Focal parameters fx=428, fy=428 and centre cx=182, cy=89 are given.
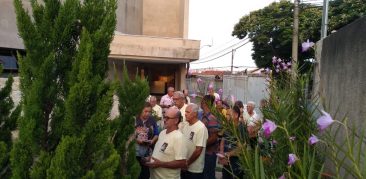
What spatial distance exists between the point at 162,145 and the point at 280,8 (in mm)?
27630

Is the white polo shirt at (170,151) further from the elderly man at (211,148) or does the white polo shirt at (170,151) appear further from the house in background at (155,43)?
the house in background at (155,43)

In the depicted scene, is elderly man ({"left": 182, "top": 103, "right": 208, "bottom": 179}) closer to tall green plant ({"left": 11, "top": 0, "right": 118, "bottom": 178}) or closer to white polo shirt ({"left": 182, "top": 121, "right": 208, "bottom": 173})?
white polo shirt ({"left": 182, "top": 121, "right": 208, "bottom": 173})

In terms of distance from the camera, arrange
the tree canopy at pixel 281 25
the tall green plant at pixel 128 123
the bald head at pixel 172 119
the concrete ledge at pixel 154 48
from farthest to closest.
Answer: the tree canopy at pixel 281 25
the concrete ledge at pixel 154 48
the bald head at pixel 172 119
the tall green plant at pixel 128 123

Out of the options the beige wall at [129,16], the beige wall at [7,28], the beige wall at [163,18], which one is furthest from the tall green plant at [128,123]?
the beige wall at [163,18]

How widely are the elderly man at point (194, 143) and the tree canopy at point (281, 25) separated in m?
18.8

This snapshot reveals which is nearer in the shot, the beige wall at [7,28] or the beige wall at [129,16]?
the beige wall at [7,28]

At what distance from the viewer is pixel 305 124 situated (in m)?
3.31

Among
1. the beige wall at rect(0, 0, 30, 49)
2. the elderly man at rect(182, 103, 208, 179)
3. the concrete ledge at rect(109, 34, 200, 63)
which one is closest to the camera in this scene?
the elderly man at rect(182, 103, 208, 179)

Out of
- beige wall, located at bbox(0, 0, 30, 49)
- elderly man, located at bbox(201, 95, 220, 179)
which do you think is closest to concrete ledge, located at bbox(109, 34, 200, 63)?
beige wall, located at bbox(0, 0, 30, 49)

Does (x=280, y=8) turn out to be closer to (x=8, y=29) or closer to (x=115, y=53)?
(x=115, y=53)

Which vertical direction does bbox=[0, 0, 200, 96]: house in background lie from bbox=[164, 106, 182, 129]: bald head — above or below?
above

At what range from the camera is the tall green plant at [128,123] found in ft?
10.3

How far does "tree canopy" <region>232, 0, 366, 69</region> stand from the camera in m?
23.9

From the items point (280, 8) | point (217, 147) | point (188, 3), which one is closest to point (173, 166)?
point (217, 147)
